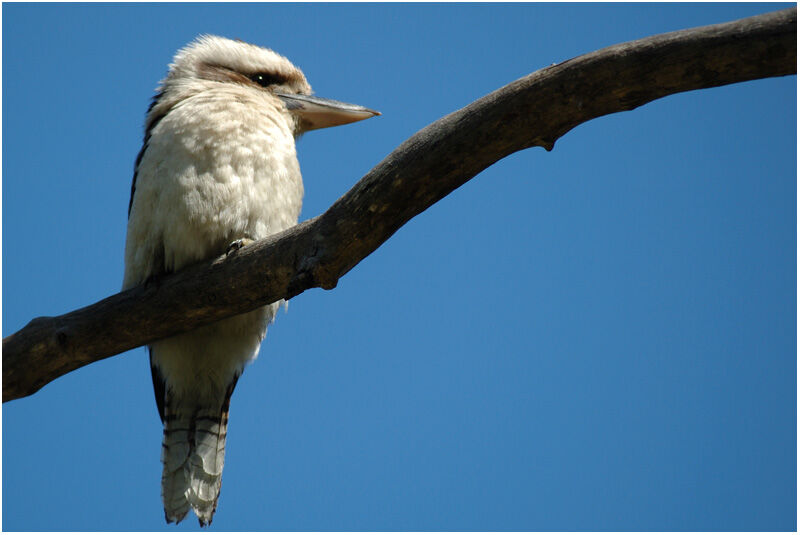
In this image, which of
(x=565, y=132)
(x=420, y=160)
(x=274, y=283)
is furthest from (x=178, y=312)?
(x=565, y=132)

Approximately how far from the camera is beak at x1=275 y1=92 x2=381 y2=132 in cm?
389

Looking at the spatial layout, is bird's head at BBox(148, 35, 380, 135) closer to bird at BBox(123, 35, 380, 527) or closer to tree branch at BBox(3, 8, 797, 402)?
bird at BBox(123, 35, 380, 527)

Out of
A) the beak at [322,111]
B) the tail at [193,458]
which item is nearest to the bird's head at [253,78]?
the beak at [322,111]

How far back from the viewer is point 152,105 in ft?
13.0

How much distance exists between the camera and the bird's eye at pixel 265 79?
4051mm

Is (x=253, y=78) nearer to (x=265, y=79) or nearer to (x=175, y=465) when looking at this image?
(x=265, y=79)

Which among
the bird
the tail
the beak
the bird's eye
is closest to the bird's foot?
the bird

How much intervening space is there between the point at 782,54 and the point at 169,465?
2887mm

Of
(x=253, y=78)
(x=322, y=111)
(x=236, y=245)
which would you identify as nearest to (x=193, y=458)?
(x=236, y=245)

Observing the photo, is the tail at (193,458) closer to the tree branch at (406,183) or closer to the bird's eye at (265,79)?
the tree branch at (406,183)

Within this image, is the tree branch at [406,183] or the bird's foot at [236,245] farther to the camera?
the bird's foot at [236,245]

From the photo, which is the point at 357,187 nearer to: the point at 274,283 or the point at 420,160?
the point at 420,160

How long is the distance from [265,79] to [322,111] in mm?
376

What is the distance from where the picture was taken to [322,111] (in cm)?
391
